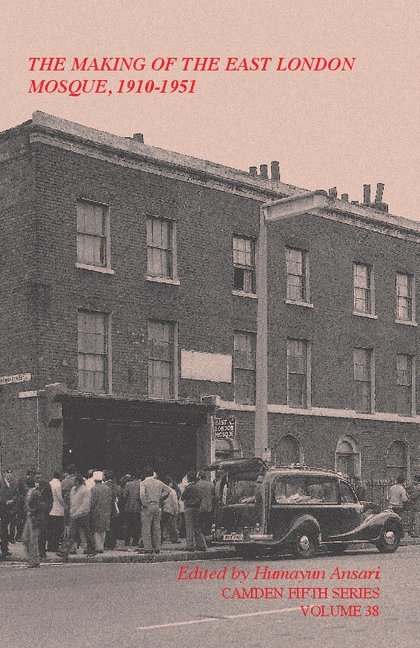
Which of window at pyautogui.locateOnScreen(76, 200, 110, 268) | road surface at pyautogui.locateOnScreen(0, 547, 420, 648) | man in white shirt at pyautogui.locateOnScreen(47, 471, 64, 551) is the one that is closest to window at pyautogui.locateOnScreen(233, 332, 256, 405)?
window at pyautogui.locateOnScreen(76, 200, 110, 268)

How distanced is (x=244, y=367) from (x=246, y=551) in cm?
994

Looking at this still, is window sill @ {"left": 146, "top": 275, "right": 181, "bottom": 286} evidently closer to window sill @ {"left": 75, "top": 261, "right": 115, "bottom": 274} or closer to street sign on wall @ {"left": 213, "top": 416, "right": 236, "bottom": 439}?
window sill @ {"left": 75, "top": 261, "right": 115, "bottom": 274}

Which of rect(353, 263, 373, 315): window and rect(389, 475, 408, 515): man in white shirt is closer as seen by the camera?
rect(389, 475, 408, 515): man in white shirt

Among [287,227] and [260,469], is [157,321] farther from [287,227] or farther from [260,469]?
[260,469]

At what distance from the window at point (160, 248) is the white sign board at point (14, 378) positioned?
4.68m

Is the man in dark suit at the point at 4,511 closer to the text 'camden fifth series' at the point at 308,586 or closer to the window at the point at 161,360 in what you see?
the text 'camden fifth series' at the point at 308,586

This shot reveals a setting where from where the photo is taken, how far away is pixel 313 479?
21875 mm

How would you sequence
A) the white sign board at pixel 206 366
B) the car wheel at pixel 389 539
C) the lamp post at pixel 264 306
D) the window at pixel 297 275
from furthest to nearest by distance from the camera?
the window at pixel 297 275 → the white sign board at pixel 206 366 → the car wheel at pixel 389 539 → the lamp post at pixel 264 306

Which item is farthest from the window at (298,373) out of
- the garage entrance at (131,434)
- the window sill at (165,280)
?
the window sill at (165,280)

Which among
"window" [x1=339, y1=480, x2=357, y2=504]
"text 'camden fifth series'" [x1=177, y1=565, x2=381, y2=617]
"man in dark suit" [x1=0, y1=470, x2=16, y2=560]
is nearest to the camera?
"text 'camden fifth series'" [x1=177, y1=565, x2=381, y2=617]

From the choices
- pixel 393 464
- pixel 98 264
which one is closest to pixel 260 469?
pixel 98 264

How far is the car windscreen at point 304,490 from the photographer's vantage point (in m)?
21.1

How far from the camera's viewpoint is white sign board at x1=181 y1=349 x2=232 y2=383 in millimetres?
29438

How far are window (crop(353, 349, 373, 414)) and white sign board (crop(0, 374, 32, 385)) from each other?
12.4 meters
